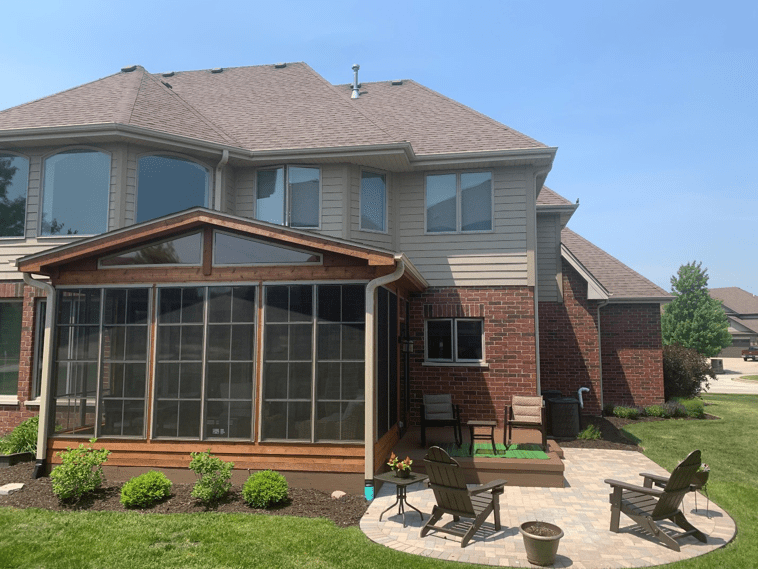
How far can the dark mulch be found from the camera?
733 cm

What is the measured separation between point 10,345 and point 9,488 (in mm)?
4302

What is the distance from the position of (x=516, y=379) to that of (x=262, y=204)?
669 cm

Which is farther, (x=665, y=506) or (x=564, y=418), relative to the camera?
(x=564, y=418)

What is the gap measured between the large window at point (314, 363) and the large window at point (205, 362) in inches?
14.2

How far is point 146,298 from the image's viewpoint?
8.89 meters

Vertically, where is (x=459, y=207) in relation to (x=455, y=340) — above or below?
above

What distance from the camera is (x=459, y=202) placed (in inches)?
486

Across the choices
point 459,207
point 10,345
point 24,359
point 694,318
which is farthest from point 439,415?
point 694,318

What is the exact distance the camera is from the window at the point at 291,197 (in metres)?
12.2

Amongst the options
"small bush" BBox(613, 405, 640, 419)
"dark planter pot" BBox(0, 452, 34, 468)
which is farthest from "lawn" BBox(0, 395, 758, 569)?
"small bush" BBox(613, 405, 640, 419)

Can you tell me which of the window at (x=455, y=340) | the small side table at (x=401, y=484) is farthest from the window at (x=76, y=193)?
the small side table at (x=401, y=484)

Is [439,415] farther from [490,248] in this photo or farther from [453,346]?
[490,248]

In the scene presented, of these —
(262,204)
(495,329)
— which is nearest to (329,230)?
(262,204)

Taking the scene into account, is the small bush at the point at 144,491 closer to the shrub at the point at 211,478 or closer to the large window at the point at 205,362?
the shrub at the point at 211,478
